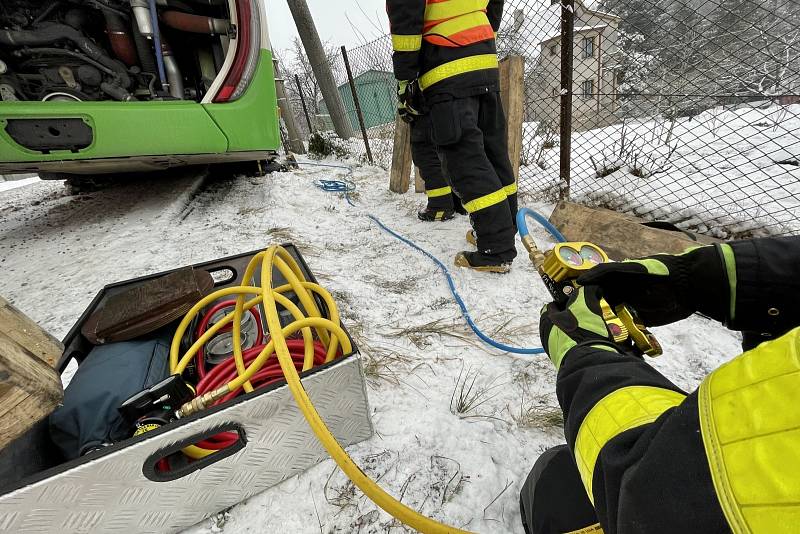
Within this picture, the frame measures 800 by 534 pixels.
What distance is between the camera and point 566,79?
248 centimetres

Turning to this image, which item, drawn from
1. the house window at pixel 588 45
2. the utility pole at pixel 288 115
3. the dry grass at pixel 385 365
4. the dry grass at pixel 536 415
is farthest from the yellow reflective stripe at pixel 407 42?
the utility pole at pixel 288 115

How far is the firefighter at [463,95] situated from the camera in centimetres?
182

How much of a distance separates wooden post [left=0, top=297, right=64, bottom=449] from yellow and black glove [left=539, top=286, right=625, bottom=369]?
1049 mm

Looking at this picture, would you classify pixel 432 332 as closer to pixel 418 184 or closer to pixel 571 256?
pixel 571 256

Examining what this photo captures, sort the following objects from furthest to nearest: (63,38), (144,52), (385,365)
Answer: (144,52) → (63,38) → (385,365)

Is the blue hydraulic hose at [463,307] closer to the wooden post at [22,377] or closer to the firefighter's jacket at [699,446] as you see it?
the firefighter's jacket at [699,446]

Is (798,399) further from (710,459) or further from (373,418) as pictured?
(373,418)

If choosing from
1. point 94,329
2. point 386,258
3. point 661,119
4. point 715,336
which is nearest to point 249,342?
point 94,329

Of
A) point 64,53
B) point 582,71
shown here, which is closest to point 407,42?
point 64,53

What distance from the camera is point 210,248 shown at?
2271mm

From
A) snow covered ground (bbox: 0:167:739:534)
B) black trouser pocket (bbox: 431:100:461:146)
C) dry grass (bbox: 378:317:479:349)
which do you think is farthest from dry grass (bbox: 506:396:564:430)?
black trouser pocket (bbox: 431:100:461:146)

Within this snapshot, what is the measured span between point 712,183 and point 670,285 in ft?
8.35

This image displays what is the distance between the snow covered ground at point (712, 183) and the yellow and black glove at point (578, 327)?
6.38ft

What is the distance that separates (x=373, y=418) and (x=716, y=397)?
37.0 inches
